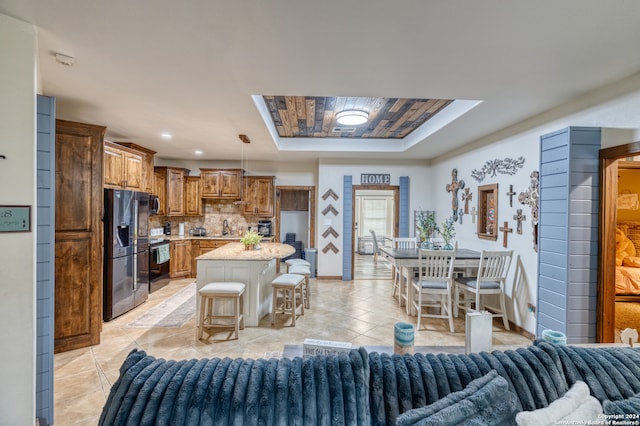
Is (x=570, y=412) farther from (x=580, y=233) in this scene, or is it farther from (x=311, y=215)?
(x=311, y=215)

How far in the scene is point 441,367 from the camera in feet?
3.76

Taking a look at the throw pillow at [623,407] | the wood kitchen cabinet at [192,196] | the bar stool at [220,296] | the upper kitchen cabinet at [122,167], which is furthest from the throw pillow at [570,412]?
the wood kitchen cabinet at [192,196]

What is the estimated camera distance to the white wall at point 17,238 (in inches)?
64.1

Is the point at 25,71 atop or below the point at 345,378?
atop

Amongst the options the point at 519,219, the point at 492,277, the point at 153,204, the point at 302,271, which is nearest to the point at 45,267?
the point at 302,271

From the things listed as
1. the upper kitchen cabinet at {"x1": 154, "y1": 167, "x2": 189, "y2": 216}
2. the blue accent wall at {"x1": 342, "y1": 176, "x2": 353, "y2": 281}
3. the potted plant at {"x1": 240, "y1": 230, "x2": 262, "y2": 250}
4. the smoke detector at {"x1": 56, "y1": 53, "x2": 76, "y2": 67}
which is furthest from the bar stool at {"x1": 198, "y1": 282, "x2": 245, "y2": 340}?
the upper kitchen cabinet at {"x1": 154, "y1": 167, "x2": 189, "y2": 216}

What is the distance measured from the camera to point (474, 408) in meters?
0.94

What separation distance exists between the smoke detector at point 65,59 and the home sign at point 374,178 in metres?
4.67

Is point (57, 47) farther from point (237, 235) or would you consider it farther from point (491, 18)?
point (237, 235)

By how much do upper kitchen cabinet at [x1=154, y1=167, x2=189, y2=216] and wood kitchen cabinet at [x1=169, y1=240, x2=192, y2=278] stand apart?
27.3 inches

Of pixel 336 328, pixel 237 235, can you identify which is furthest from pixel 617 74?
pixel 237 235

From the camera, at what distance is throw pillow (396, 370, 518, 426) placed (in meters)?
0.92

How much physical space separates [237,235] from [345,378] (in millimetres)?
5771

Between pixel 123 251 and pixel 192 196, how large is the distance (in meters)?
2.62
